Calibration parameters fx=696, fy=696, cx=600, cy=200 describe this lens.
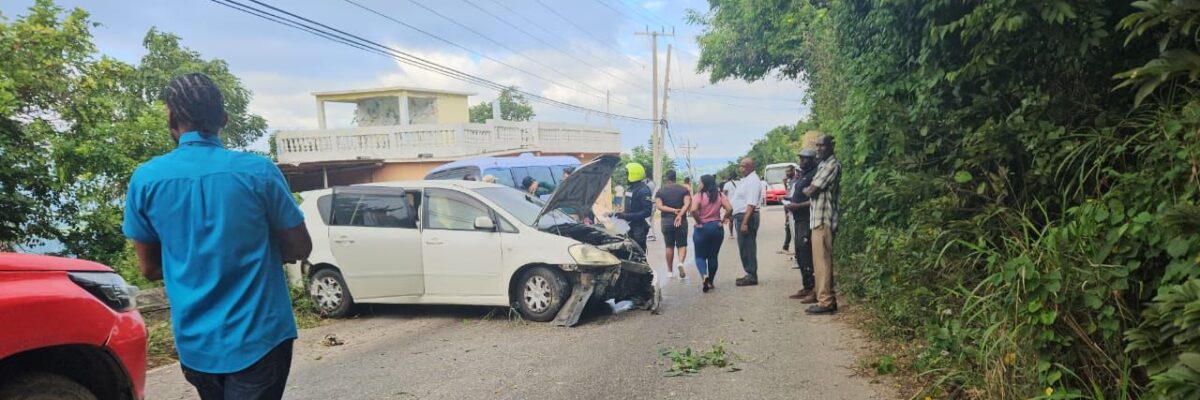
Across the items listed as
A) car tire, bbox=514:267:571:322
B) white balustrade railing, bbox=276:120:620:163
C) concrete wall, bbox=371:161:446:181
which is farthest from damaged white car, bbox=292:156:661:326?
concrete wall, bbox=371:161:446:181

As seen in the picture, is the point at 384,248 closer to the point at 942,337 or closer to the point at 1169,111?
the point at 942,337

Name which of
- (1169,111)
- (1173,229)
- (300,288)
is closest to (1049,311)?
(1173,229)

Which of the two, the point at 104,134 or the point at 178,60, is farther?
the point at 178,60

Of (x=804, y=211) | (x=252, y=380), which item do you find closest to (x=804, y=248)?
(x=804, y=211)

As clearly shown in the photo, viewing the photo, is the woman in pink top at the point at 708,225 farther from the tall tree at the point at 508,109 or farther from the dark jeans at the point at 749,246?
the tall tree at the point at 508,109

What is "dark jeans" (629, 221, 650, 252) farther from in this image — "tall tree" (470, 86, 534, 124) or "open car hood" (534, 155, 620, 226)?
"tall tree" (470, 86, 534, 124)

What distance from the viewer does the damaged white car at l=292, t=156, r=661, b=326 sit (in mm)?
7070

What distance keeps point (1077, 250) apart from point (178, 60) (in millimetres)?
27562

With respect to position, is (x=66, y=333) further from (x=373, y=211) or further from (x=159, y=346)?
(x=373, y=211)

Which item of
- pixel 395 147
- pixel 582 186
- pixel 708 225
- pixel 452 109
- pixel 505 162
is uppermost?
pixel 452 109

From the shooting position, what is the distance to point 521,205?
7.77 meters

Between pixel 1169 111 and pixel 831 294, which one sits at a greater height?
pixel 1169 111

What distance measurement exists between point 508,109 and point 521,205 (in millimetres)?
44352

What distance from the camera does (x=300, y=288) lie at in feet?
26.9
